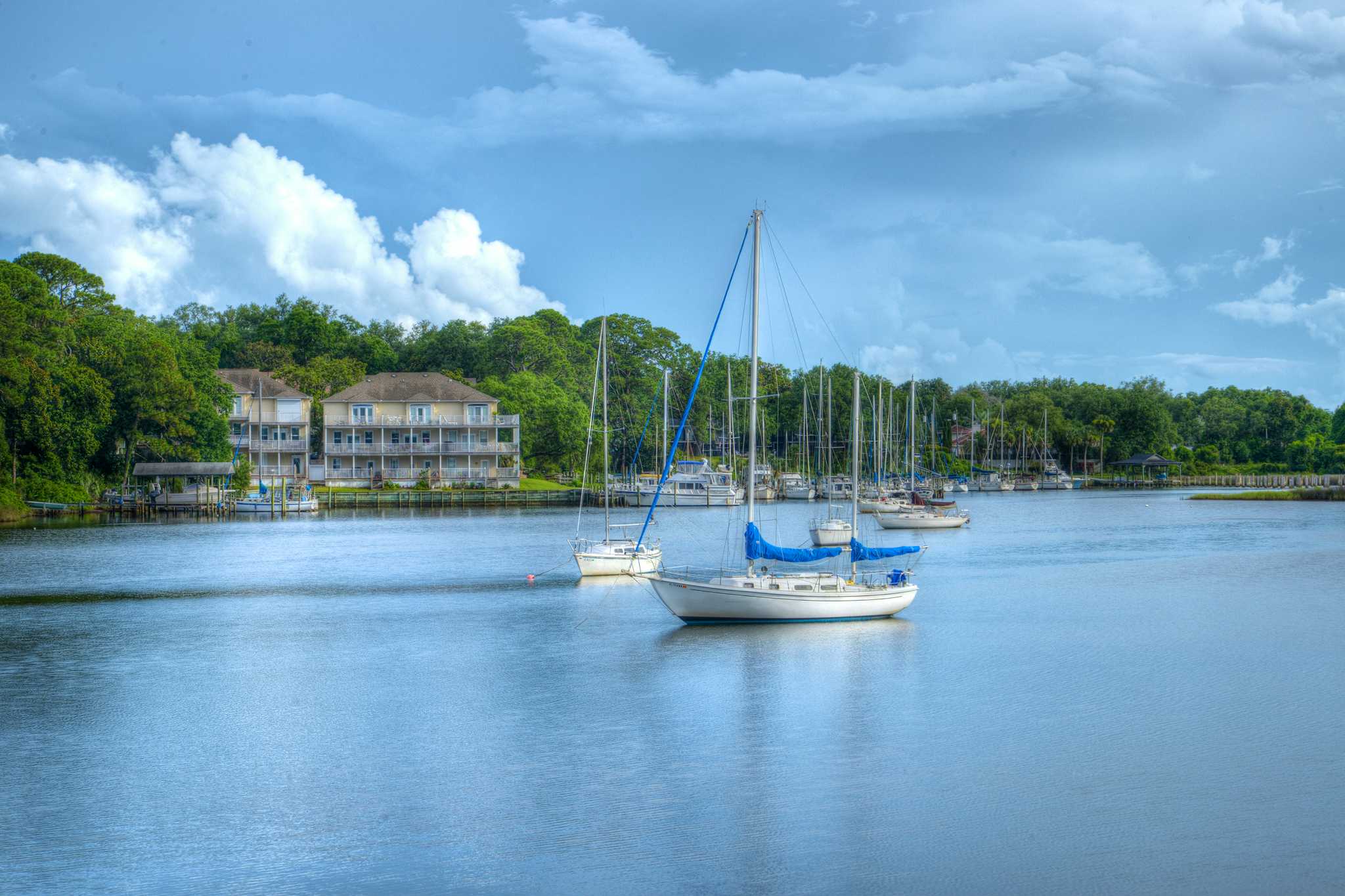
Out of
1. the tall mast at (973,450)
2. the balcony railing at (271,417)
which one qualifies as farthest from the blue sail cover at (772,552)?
the tall mast at (973,450)

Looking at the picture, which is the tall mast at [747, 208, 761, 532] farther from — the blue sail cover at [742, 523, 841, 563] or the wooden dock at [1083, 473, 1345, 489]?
the wooden dock at [1083, 473, 1345, 489]

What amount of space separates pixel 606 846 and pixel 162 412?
78.2 metres

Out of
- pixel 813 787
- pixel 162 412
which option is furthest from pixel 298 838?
pixel 162 412

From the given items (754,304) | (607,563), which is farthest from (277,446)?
(754,304)

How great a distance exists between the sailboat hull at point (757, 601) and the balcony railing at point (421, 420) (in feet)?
232

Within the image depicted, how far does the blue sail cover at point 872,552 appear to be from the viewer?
32875 millimetres

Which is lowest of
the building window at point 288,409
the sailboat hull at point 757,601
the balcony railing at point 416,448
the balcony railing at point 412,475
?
the sailboat hull at point 757,601

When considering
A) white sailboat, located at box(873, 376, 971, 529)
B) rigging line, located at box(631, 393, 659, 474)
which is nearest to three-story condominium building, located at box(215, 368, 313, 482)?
rigging line, located at box(631, 393, 659, 474)

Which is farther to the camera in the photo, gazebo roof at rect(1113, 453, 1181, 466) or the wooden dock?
gazebo roof at rect(1113, 453, 1181, 466)

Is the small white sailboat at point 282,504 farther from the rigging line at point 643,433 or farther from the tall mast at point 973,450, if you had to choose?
the tall mast at point 973,450

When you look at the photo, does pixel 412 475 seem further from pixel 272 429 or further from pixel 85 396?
pixel 85 396

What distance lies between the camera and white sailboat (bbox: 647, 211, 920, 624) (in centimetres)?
3048

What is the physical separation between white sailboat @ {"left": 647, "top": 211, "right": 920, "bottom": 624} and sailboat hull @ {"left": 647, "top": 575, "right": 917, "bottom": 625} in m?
0.02

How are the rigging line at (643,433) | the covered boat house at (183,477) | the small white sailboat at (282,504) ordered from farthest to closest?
the small white sailboat at (282,504) < the covered boat house at (183,477) < the rigging line at (643,433)
